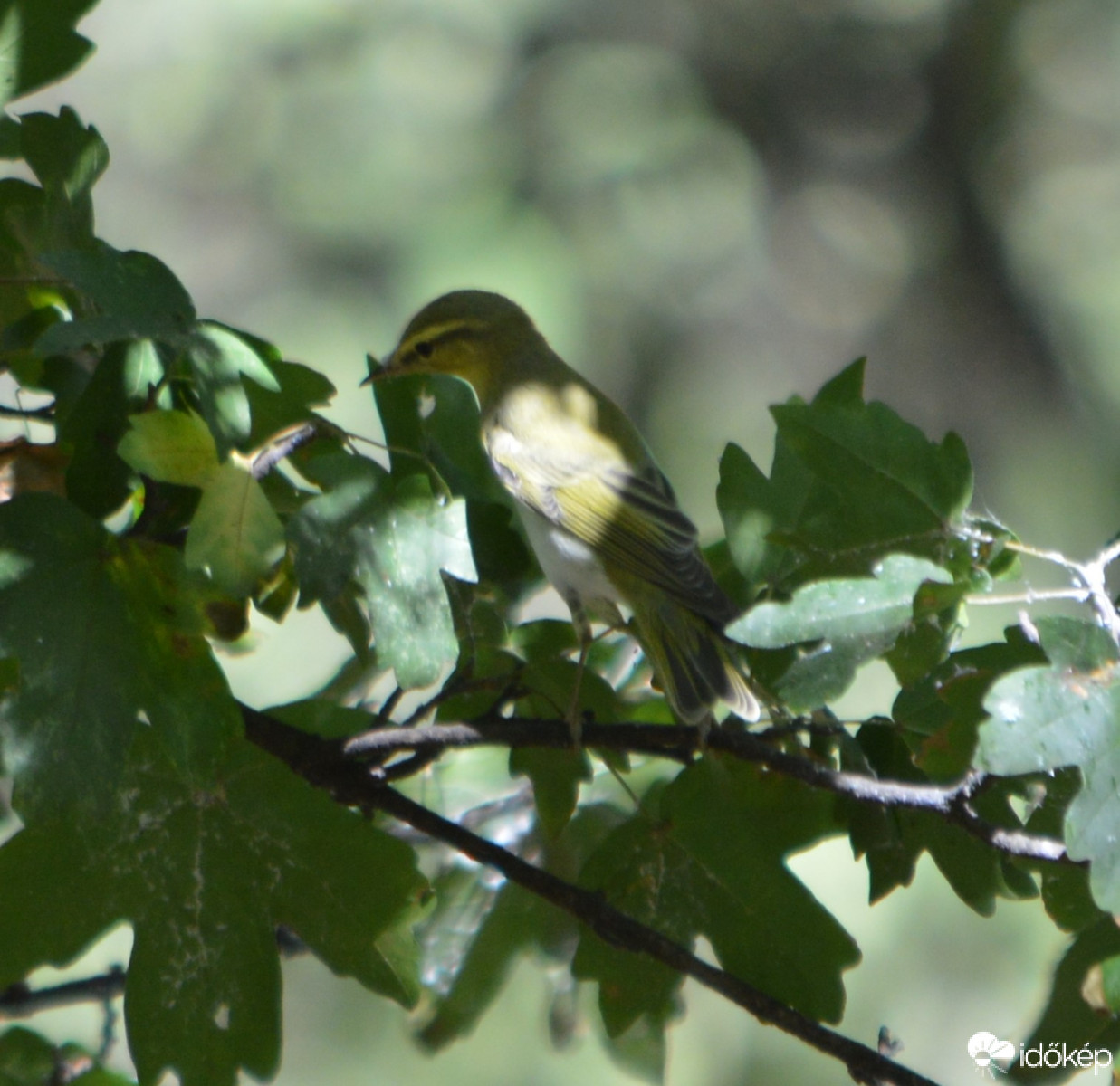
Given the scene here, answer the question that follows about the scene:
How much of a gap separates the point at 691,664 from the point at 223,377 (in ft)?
2.42

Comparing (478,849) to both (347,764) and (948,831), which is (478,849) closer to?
(347,764)

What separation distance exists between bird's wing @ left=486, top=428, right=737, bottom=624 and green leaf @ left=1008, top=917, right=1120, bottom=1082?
767 millimetres

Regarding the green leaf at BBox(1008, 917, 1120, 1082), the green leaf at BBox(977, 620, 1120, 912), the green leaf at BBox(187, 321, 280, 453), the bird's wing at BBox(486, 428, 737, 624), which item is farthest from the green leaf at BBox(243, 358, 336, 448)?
the green leaf at BBox(1008, 917, 1120, 1082)

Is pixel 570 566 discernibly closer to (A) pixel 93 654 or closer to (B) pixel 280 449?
(B) pixel 280 449

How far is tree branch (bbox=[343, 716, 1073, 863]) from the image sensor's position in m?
1.24

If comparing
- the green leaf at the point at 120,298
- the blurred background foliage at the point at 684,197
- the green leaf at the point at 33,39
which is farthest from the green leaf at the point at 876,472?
the blurred background foliage at the point at 684,197

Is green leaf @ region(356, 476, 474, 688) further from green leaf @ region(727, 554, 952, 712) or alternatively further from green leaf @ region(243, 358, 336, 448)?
green leaf @ region(727, 554, 952, 712)

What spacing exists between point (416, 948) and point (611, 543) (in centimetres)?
93

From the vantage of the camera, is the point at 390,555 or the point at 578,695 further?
the point at 578,695

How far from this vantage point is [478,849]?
1352 mm

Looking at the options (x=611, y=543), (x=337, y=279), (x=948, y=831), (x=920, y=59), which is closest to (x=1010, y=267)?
(x=920, y=59)

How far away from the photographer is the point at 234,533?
123 cm

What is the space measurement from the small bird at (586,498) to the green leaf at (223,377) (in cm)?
43

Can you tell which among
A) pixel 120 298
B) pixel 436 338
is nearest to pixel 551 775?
pixel 120 298
